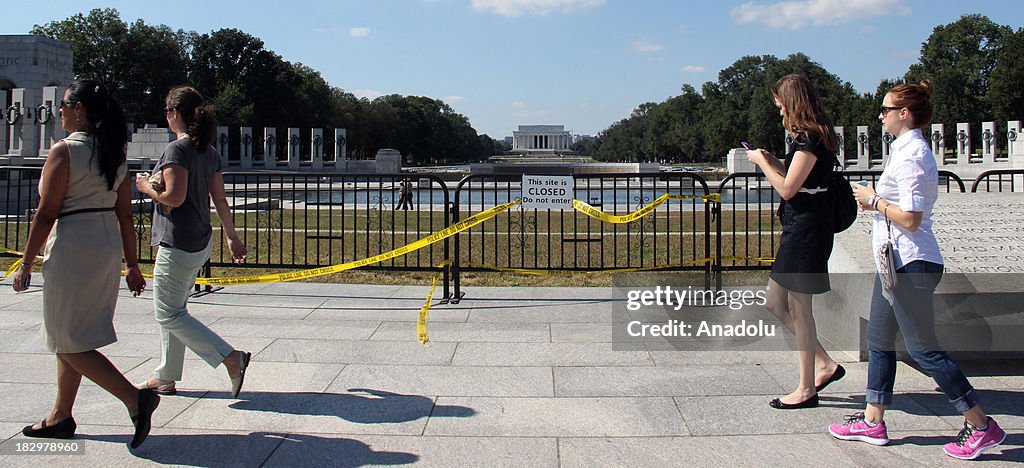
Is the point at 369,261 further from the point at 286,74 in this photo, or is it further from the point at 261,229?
the point at 286,74

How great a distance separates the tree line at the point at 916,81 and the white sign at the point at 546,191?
5315 centimetres

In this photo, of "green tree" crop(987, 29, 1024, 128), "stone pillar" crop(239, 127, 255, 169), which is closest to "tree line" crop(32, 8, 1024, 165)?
"green tree" crop(987, 29, 1024, 128)

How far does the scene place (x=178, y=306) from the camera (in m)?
4.31

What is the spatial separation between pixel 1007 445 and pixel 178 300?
4.48 metres

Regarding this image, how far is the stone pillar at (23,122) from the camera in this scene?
33672 mm

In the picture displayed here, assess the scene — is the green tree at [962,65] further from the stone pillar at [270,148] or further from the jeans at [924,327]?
the jeans at [924,327]

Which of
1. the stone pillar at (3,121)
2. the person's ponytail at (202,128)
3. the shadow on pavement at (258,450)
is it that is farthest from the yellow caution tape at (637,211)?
the stone pillar at (3,121)

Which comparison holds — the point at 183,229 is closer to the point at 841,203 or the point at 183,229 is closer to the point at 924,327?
the point at 841,203

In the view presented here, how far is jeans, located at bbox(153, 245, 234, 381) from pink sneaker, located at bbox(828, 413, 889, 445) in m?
3.44

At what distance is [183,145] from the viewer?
14.1ft

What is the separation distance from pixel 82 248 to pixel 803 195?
3.72m

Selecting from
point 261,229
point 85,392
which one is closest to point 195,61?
point 261,229

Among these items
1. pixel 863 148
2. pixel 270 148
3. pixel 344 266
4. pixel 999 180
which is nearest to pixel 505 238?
pixel 344 266

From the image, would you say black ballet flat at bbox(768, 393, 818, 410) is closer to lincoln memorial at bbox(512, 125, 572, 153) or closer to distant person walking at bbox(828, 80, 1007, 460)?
distant person walking at bbox(828, 80, 1007, 460)
